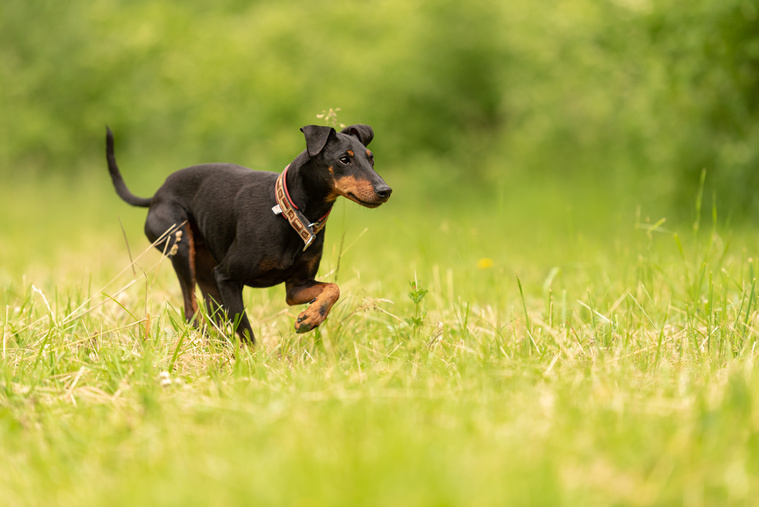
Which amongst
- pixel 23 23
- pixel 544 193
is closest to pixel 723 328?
pixel 544 193

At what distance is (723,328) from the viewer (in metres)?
3.48

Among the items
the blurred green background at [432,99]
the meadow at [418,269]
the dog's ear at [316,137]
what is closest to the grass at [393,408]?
the meadow at [418,269]

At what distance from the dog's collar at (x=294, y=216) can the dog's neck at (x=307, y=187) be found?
0.04m

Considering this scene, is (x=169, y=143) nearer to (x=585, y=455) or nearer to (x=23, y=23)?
(x=23, y=23)

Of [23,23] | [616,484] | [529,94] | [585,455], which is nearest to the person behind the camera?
[616,484]

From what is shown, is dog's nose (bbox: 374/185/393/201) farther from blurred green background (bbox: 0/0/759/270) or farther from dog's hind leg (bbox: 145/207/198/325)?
blurred green background (bbox: 0/0/759/270)

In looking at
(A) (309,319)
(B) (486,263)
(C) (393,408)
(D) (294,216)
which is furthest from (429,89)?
(C) (393,408)

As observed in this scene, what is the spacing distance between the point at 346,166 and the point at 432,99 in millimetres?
11972

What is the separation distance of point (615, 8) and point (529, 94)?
3.93 metres

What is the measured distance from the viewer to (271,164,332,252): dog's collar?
144 inches

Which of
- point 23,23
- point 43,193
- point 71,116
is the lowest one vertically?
point 43,193

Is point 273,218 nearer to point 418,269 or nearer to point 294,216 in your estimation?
point 294,216

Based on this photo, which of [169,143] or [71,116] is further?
[169,143]

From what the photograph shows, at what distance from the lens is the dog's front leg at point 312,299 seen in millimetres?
3639
